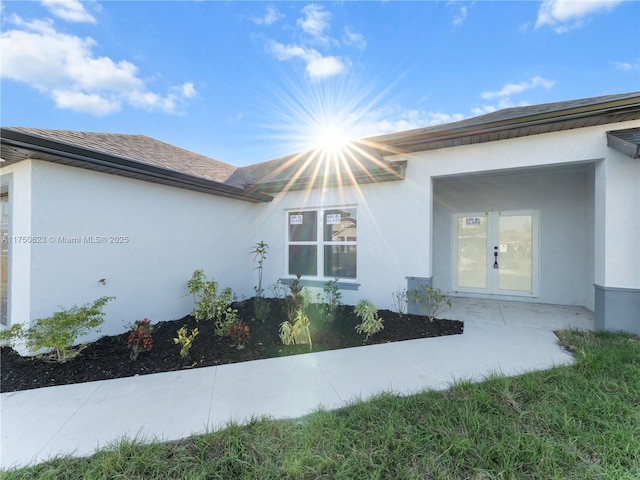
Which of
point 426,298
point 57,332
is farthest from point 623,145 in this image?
point 57,332

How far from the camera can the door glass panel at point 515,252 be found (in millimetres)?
7742

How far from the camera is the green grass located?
2.09 meters

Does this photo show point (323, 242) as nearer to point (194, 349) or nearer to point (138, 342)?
point (194, 349)

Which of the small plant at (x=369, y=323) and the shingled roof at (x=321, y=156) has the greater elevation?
the shingled roof at (x=321, y=156)

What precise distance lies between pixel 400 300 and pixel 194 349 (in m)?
4.56

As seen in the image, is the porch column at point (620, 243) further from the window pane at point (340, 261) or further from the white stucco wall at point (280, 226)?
the window pane at point (340, 261)

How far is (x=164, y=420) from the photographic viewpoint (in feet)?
9.07

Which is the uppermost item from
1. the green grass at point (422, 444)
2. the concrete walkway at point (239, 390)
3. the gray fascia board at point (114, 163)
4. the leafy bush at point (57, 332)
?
the gray fascia board at point (114, 163)

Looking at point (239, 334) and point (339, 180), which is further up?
point (339, 180)

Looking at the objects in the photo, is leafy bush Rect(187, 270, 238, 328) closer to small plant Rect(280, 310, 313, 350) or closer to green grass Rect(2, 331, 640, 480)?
small plant Rect(280, 310, 313, 350)

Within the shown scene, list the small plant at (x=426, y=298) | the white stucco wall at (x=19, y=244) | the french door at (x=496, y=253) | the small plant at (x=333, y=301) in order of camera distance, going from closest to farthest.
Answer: the white stucco wall at (x=19, y=244) → the small plant at (x=426, y=298) → the small plant at (x=333, y=301) → the french door at (x=496, y=253)

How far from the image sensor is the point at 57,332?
3869 millimetres

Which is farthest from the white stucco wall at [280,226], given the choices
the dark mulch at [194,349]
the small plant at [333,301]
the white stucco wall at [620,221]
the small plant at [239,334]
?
the small plant at [239,334]

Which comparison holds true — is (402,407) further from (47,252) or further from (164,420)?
(47,252)
